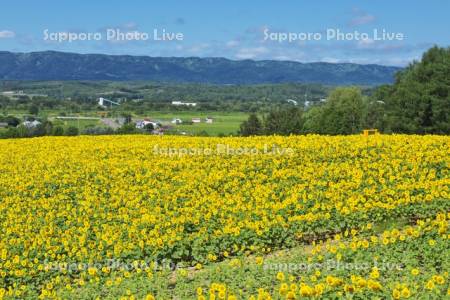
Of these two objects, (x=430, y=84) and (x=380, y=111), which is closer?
(x=430, y=84)

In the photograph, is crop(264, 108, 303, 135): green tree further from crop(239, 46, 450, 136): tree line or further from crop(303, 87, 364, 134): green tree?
crop(303, 87, 364, 134): green tree

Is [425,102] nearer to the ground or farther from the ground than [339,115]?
farther from the ground

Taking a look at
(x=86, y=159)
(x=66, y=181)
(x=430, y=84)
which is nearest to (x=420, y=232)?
(x=66, y=181)

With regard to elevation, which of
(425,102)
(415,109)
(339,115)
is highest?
(425,102)

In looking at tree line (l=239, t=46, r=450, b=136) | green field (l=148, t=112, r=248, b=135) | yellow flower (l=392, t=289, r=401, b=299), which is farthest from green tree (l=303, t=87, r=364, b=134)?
yellow flower (l=392, t=289, r=401, b=299)

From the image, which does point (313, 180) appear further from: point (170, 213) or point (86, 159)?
point (86, 159)

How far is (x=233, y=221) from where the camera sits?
1309cm

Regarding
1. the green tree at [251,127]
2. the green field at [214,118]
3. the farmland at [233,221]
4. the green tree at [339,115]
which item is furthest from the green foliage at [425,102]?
the green field at [214,118]

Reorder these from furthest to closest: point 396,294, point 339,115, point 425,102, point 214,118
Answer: point 214,118
point 339,115
point 425,102
point 396,294

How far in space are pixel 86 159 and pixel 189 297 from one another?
12818mm

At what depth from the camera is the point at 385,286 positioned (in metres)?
7.85

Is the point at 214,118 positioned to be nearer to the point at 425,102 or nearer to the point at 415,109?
the point at 415,109

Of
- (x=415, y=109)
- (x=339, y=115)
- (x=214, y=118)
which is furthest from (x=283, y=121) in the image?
(x=214, y=118)

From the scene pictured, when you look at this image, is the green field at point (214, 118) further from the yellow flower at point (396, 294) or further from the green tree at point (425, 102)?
the yellow flower at point (396, 294)
